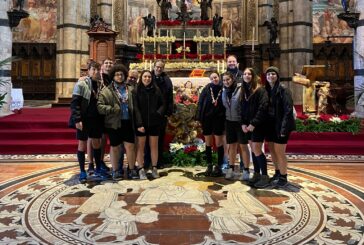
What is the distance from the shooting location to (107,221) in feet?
12.5

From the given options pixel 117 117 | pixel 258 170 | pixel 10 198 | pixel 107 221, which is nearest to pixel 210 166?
pixel 258 170

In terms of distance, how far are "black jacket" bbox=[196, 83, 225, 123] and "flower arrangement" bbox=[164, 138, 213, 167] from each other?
46.5 inches

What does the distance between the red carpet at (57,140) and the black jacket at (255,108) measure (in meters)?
3.18

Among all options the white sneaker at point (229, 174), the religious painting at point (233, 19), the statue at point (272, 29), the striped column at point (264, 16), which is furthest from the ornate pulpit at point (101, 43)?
the white sneaker at point (229, 174)

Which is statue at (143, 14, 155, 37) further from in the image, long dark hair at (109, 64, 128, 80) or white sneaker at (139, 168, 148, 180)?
white sneaker at (139, 168, 148, 180)

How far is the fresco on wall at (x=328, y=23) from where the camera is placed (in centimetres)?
1723

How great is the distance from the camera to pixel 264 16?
16.5 meters

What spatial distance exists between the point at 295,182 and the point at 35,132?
5912 millimetres

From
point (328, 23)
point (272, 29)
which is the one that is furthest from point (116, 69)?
point (328, 23)

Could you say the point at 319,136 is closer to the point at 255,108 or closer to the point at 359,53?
the point at 359,53

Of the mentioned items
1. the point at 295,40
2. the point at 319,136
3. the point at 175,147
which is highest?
the point at 295,40

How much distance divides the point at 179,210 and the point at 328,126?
18.5 ft

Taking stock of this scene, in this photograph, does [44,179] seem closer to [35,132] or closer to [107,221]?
[107,221]

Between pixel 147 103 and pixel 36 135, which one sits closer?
pixel 147 103
